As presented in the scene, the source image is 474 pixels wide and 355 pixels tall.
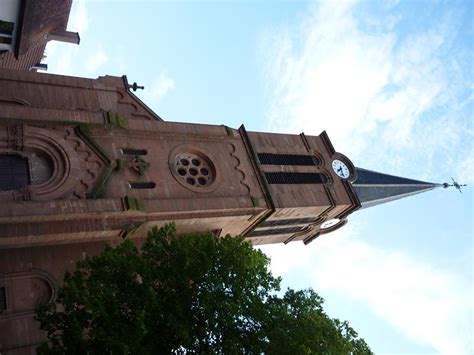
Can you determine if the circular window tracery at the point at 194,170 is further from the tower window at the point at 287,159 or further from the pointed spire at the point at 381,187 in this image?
the pointed spire at the point at 381,187

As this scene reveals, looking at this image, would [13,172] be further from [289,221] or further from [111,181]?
[289,221]

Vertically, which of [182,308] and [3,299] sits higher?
[3,299]

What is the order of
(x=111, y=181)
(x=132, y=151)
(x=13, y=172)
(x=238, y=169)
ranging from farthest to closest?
(x=238, y=169) < (x=132, y=151) < (x=111, y=181) < (x=13, y=172)

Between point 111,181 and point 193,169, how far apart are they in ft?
16.7

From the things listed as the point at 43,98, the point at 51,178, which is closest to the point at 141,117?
the point at 43,98

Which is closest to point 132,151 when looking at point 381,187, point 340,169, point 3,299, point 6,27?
point 6,27

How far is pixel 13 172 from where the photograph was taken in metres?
21.5

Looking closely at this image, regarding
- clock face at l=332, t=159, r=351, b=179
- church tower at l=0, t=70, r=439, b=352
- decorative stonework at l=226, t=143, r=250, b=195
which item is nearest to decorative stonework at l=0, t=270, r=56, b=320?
church tower at l=0, t=70, r=439, b=352

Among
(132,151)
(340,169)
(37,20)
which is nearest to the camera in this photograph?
(37,20)

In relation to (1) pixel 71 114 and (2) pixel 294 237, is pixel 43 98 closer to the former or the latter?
(1) pixel 71 114

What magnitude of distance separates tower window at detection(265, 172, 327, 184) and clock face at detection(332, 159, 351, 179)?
155 cm

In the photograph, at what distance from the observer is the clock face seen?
3378 cm

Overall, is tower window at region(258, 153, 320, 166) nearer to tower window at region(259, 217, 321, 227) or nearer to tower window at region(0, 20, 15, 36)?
tower window at region(259, 217, 321, 227)

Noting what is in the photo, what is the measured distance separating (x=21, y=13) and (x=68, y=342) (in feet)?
49.8
